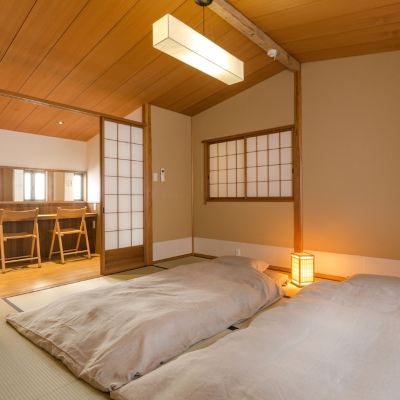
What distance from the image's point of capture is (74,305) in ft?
7.30

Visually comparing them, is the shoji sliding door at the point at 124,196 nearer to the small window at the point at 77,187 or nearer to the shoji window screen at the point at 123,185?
the shoji window screen at the point at 123,185

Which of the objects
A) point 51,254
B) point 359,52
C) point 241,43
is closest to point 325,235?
point 359,52

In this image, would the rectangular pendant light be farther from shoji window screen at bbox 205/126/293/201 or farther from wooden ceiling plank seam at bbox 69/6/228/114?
shoji window screen at bbox 205/126/293/201

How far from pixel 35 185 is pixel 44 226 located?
2.74 ft

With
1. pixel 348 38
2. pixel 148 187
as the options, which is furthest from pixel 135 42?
pixel 348 38

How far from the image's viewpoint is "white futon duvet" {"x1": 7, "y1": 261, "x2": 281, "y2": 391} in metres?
1.62

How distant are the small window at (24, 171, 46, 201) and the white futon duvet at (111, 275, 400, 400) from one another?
16.1 ft

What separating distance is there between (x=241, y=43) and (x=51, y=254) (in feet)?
14.4

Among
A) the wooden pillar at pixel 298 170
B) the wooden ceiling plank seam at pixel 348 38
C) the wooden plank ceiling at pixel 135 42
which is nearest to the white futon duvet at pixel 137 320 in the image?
the wooden pillar at pixel 298 170

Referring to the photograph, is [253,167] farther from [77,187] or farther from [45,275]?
[77,187]

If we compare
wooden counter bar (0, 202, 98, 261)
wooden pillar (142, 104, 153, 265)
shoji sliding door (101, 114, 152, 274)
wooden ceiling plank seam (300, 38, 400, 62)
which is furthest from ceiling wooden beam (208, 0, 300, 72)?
wooden counter bar (0, 202, 98, 261)

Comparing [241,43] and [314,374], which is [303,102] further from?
[314,374]

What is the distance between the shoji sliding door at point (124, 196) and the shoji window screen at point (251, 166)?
117 cm

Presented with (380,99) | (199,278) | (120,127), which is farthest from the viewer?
(120,127)
